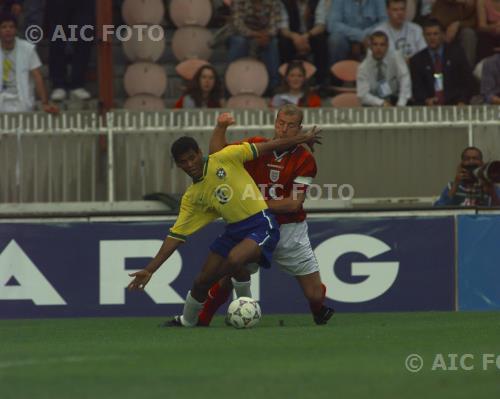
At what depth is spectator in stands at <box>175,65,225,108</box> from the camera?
17188 millimetres

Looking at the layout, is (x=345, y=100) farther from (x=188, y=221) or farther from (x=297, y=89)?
(x=188, y=221)

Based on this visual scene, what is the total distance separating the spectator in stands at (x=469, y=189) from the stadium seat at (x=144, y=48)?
166 inches

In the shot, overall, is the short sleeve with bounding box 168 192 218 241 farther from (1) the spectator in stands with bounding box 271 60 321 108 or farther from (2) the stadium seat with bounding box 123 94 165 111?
(2) the stadium seat with bounding box 123 94 165 111

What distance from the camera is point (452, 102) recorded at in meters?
17.7

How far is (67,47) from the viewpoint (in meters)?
18.2

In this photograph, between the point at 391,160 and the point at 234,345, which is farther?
the point at 391,160

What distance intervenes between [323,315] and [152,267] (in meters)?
1.65

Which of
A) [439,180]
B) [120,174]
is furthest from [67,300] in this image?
[439,180]

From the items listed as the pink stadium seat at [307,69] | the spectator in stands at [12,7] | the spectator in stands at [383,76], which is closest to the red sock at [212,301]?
the spectator in stands at [383,76]

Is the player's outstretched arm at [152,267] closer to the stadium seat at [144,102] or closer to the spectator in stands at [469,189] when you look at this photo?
the spectator in stands at [469,189]

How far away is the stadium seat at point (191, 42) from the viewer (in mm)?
18531

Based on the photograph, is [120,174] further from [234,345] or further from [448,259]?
[234,345]

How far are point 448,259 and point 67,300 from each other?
3932mm
